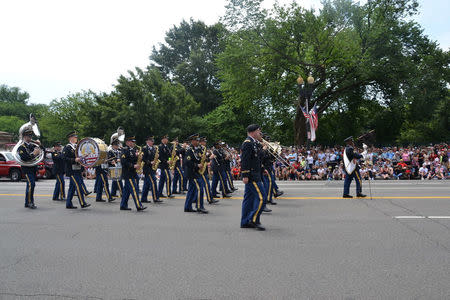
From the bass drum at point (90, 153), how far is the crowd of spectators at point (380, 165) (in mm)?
11225

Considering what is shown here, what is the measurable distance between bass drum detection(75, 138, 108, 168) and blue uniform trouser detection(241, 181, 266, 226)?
17.4 ft

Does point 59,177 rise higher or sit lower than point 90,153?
lower

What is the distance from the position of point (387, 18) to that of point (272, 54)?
10.5 metres

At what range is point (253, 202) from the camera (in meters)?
7.30

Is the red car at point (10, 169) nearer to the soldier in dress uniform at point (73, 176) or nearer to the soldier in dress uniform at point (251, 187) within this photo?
the soldier in dress uniform at point (73, 176)

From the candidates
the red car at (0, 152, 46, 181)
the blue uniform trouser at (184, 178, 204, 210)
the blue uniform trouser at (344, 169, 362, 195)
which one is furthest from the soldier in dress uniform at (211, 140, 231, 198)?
the red car at (0, 152, 46, 181)

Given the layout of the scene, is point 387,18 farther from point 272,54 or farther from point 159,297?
point 159,297

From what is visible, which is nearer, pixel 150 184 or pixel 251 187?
pixel 251 187

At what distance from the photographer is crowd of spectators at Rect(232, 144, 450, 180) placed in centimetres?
1966

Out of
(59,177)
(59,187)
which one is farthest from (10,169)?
(59,177)

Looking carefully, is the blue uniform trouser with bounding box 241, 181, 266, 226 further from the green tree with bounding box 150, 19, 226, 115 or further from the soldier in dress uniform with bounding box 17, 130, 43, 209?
the green tree with bounding box 150, 19, 226, 115

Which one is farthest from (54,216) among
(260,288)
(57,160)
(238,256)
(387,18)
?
(387,18)

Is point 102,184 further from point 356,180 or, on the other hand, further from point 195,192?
point 356,180

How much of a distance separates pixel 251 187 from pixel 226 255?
2073 millimetres
